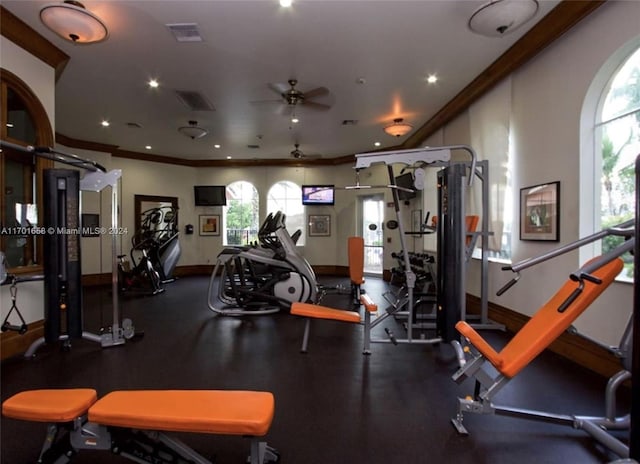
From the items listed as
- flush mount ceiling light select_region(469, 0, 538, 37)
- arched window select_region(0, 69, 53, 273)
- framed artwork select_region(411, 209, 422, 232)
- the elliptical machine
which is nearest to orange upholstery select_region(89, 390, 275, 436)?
arched window select_region(0, 69, 53, 273)

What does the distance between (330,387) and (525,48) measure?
12.9ft

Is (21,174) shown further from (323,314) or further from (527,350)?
(527,350)

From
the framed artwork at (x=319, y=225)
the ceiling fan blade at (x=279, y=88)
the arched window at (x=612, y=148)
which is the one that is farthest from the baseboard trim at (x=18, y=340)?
the framed artwork at (x=319, y=225)

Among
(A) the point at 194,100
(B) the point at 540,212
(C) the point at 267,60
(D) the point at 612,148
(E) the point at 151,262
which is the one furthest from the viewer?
(E) the point at 151,262

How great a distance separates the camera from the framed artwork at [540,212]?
10.9ft

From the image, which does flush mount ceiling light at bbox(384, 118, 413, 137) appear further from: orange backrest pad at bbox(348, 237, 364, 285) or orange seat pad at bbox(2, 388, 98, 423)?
orange seat pad at bbox(2, 388, 98, 423)

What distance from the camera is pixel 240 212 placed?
9648mm

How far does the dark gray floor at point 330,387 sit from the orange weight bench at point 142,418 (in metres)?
0.41

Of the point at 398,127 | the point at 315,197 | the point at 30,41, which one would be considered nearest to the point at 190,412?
the point at 30,41

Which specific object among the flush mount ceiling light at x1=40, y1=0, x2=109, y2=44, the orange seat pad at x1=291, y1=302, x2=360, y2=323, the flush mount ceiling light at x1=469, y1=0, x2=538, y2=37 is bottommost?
the orange seat pad at x1=291, y1=302, x2=360, y2=323

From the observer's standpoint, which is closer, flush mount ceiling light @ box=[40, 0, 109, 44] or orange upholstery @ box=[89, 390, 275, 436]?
orange upholstery @ box=[89, 390, 275, 436]

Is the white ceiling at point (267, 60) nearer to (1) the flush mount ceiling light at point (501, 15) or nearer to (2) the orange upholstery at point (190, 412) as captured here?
(1) the flush mount ceiling light at point (501, 15)

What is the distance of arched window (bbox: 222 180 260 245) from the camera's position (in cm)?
963

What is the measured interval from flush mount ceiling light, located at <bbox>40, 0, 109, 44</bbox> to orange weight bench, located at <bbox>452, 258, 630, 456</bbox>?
385cm
